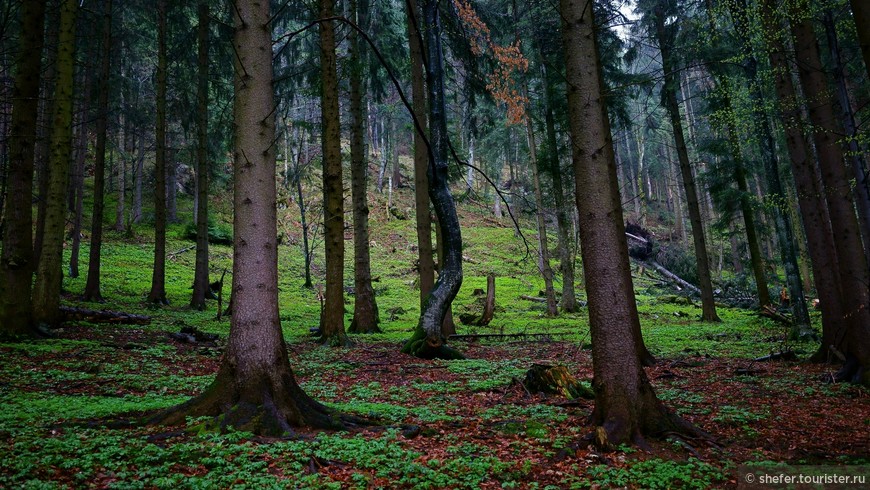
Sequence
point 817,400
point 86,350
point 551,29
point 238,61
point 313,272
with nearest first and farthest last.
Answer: point 238,61
point 817,400
point 86,350
point 551,29
point 313,272

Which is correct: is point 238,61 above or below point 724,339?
above

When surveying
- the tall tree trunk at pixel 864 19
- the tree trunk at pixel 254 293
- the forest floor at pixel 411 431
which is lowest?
the forest floor at pixel 411 431

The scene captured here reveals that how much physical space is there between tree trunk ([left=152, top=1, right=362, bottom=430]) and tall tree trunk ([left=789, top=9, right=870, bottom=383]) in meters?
7.50

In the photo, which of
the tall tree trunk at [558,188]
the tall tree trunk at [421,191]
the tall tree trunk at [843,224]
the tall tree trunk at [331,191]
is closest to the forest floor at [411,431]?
the tall tree trunk at [843,224]

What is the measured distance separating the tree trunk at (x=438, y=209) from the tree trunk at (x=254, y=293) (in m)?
3.76

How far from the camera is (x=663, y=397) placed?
6.65 meters

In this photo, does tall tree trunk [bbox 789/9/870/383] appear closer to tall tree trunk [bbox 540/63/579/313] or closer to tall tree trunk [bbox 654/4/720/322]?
tall tree trunk [bbox 654/4/720/322]

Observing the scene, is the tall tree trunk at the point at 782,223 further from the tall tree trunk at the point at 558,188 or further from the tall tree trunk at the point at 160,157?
the tall tree trunk at the point at 160,157

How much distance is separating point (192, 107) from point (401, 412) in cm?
1706

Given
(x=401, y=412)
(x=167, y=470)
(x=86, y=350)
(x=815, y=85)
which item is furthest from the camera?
(x=86, y=350)

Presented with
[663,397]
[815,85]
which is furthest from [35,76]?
[815,85]

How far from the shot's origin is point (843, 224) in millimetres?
7512

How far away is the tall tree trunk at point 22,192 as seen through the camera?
8.96 metres

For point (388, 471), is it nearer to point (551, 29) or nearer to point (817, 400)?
point (817, 400)
